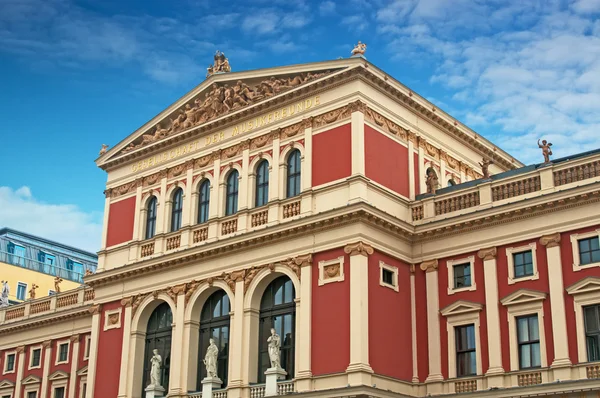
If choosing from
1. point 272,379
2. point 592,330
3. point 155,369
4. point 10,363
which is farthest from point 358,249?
point 10,363

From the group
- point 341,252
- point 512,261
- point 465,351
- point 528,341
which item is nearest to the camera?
point 528,341

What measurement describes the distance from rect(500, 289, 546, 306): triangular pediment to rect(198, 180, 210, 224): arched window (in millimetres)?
13631

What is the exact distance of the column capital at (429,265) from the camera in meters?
33.1

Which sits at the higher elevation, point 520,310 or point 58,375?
point 520,310

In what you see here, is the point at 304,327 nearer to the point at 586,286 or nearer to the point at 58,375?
the point at 586,286

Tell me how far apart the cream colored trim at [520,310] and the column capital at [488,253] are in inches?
65.2

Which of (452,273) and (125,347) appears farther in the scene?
(125,347)

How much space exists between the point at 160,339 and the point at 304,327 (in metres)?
8.67

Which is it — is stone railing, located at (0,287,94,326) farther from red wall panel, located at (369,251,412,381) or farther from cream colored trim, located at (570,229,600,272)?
cream colored trim, located at (570,229,600,272)

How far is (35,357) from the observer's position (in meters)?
47.8

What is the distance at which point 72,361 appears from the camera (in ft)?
148

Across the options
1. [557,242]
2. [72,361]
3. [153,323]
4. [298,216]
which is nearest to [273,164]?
[298,216]

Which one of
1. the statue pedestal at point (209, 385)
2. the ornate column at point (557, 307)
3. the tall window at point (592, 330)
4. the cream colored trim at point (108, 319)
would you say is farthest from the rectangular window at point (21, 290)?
the tall window at point (592, 330)

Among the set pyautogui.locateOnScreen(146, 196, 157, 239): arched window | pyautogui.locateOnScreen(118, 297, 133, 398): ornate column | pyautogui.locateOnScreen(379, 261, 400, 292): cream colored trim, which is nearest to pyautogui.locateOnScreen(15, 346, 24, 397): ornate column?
pyautogui.locateOnScreen(118, 297, 133, 398): ornate column
